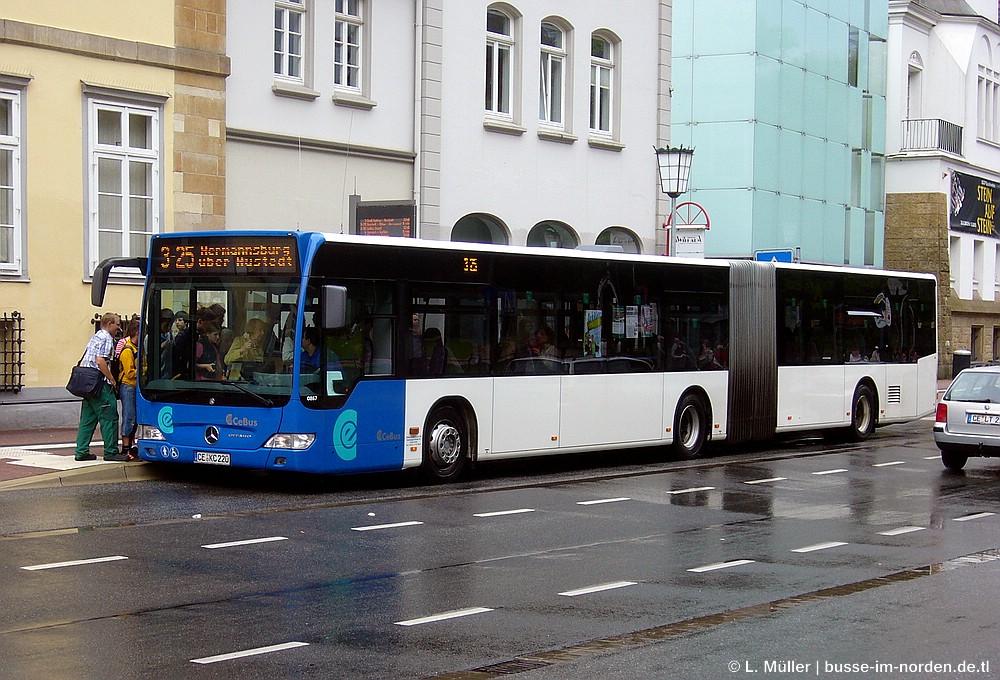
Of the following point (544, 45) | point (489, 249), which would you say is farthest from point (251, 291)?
point (544, 45)

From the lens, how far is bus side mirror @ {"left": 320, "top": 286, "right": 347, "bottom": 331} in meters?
14.5

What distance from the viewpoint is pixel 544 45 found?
29.5 metres

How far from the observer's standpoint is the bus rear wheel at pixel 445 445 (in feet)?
52.8

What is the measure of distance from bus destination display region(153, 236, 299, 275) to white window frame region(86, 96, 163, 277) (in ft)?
20.5

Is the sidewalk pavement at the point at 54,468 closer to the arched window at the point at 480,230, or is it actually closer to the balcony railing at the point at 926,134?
the arched window at the point at 480,230

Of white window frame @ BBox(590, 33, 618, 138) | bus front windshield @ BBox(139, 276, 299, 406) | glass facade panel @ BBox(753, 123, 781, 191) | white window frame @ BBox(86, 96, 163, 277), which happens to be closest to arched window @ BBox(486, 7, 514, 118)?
white window frame @ BBox(590, 33, 618, 138)

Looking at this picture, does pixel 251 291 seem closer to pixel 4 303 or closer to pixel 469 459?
pixel 469 459

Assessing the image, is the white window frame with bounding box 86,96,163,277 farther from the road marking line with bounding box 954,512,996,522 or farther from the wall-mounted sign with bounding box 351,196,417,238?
the road marking line with bounding box 954,512,996,522

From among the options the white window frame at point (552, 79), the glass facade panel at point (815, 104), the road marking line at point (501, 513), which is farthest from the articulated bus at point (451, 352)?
the glass facade panel at point (815, 104)

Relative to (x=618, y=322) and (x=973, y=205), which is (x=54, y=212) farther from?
(x=973, y=205)

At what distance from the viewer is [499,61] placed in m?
28.7

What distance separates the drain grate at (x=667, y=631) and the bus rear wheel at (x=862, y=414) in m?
13.2

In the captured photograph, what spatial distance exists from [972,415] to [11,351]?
13078 mm

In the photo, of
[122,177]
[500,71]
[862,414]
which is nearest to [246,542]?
[122,177]
